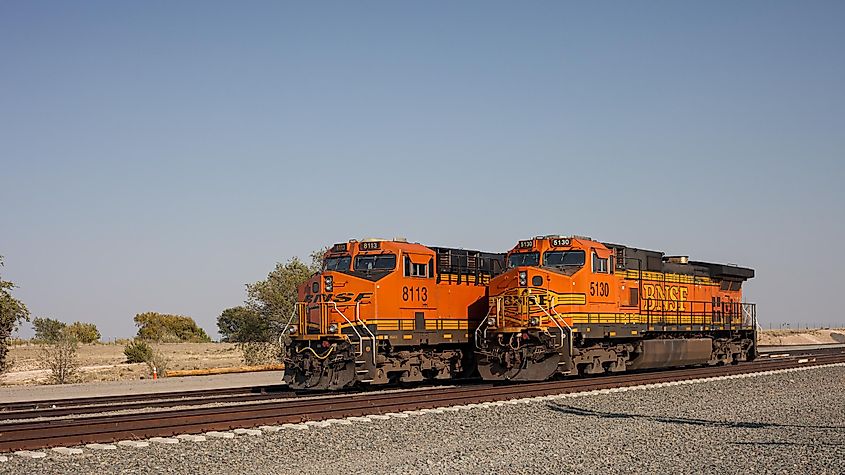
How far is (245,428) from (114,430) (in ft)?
5.81

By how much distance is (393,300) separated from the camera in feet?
67.6

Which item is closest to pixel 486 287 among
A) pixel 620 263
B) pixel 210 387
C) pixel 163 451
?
pixel 620 263

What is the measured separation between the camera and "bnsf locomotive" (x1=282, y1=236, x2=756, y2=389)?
20.0 m

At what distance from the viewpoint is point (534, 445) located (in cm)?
1171

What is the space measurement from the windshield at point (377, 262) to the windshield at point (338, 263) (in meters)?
0.30

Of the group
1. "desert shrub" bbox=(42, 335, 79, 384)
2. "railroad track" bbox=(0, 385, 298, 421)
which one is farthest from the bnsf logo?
"desert shrub" bbox=(42, 335, 79, 384)

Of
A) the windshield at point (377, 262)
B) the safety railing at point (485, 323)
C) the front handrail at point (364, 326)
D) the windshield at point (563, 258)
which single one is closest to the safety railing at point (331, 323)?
the front handrail at point (364, 326)

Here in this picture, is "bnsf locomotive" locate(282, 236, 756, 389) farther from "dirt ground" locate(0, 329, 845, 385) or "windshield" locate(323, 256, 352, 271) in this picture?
"dirt ground" locate(0, 329, 845, 385)

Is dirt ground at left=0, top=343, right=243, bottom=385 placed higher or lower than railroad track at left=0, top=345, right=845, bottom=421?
lower

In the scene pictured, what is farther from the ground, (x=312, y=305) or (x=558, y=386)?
(x=312, y=305)

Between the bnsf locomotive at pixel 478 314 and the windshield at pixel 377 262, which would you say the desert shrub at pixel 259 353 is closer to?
the bnsf locomotive at pixel 478 314

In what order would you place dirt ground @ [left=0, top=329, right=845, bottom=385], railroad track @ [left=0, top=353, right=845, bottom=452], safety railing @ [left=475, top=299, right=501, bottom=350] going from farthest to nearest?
1. dirt ground @ [left=0, top=329, right=845, bottom=385]
2. safety railing @ [left=475, top=299, right=501, bottom=350]
3. railroad track @ [left=0, top=353, right=845, bottom=452]

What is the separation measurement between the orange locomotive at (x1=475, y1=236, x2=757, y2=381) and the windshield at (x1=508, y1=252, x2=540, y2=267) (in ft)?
0.09

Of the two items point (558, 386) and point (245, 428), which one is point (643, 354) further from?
→ point (245, 428)
